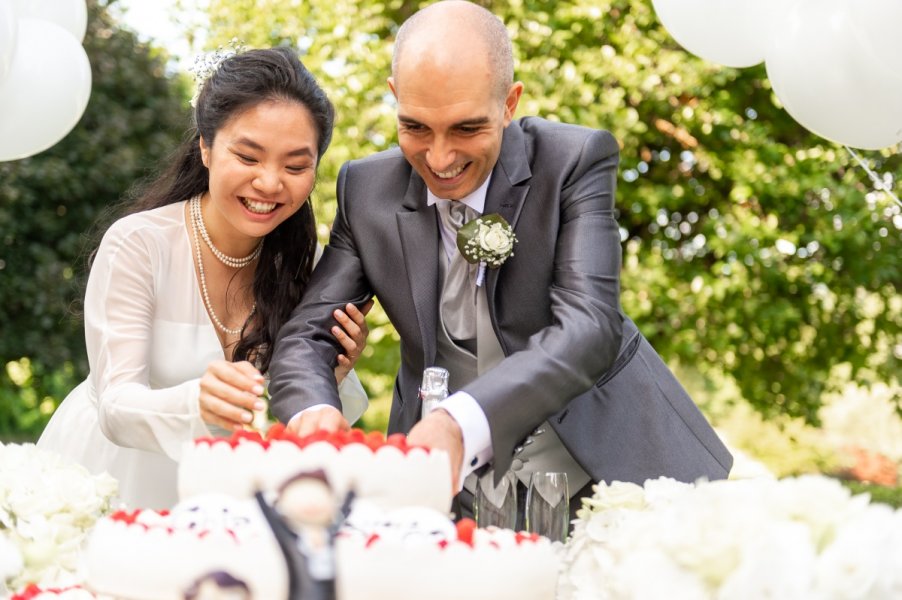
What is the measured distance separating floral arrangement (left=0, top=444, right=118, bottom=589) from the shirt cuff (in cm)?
76

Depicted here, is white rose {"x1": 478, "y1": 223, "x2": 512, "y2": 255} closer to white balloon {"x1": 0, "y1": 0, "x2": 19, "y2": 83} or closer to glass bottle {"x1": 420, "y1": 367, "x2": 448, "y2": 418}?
glass bottle {"x1": 420, "y1": 367, "x2": 448, "y2": 418}

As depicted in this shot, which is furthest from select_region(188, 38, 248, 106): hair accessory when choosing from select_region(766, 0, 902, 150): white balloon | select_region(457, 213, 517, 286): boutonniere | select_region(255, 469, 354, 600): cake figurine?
select_region(255, 469, 354, 600): cake figurine

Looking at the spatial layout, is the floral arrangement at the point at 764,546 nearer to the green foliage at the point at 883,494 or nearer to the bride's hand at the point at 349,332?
the bride's hand at the point at 349,332

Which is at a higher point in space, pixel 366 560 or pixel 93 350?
pixel 366 560

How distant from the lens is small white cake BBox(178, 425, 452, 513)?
64.1 inches

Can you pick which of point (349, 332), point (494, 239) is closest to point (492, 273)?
point (494, 239)

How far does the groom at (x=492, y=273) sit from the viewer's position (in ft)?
8.59

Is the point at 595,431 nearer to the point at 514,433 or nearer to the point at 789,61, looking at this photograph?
the point at 514,433

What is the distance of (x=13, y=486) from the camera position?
2295 mm

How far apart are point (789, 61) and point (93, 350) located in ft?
8.42

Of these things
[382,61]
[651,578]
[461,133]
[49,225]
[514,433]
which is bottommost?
[49,225]

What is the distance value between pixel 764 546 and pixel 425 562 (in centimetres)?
47

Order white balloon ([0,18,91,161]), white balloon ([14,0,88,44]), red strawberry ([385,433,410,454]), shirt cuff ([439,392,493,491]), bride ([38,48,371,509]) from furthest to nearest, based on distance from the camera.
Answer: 1. white balloon ([14,0,88,44])
2. white balloon ([0,18,91,161])
3. bride ([38,48,371,509])
4. shirt cuff ([439,392,493,491])
5. red strawberry ([385,433,410,454])

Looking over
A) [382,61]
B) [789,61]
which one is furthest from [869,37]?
[382,61]
